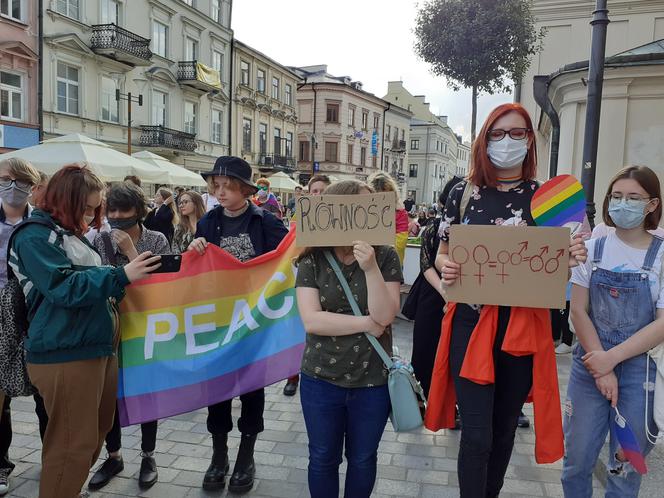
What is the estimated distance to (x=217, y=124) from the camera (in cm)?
3419

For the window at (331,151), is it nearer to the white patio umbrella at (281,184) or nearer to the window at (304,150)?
the window at (304,150)

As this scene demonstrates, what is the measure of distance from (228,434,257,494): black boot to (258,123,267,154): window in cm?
3757

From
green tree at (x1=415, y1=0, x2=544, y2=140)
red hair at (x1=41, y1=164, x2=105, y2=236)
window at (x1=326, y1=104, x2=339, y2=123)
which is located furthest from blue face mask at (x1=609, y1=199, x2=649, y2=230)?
window at (x1=326, y1=104, x2=339, y2=123)

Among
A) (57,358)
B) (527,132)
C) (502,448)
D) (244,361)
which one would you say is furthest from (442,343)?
(57,358)

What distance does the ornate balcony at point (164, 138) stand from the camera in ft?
88.8

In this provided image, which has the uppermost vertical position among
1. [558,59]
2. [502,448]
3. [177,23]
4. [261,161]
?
[177,23]

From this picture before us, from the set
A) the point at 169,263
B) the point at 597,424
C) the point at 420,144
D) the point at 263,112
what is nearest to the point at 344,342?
the point at 169,263

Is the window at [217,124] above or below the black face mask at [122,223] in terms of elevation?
above

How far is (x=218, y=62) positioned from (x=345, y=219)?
34.0 metres

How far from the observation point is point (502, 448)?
8.84ft

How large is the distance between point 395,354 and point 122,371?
5.81 ft

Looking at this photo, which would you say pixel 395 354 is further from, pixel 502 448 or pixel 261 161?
pixel 261 161

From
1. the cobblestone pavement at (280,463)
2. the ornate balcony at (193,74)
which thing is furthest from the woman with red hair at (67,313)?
the ornate balcony at (193,74)

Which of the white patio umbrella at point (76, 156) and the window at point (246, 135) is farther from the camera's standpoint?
the window at point (246, 135)
